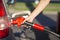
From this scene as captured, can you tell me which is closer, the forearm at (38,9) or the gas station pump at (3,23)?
the gas station pump at (3,23)

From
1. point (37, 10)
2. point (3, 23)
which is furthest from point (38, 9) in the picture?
point (3, 23)

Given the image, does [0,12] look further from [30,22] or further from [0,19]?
[30,22]

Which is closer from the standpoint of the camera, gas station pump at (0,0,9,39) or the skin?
gas station pump at (0,0,9,39)

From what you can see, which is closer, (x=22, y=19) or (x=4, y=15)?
(x=4, y=15)

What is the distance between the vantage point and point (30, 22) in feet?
13.5

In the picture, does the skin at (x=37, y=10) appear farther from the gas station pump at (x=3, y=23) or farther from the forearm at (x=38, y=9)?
the gas station pump at (x=3, y=23)

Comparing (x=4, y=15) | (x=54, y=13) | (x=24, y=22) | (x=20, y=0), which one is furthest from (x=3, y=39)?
(x=20, y=0)

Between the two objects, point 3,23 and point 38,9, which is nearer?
point 3,23

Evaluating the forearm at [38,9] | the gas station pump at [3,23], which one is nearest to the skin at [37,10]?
the forearm at [38,9]

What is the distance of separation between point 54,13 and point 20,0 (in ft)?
26.0

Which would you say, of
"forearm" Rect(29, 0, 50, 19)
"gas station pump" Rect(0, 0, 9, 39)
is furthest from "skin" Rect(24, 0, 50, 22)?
"gas station pump" Rect(0, 0, 9, 39)

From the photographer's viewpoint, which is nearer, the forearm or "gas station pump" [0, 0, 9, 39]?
"gas station pump" [0, 0, 9, 39]

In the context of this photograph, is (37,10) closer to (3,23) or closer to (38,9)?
(38,9)

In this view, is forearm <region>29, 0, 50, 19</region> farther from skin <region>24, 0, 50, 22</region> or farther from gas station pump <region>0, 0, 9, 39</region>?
gas station pump <region>0, 0, 9, 39</region>
